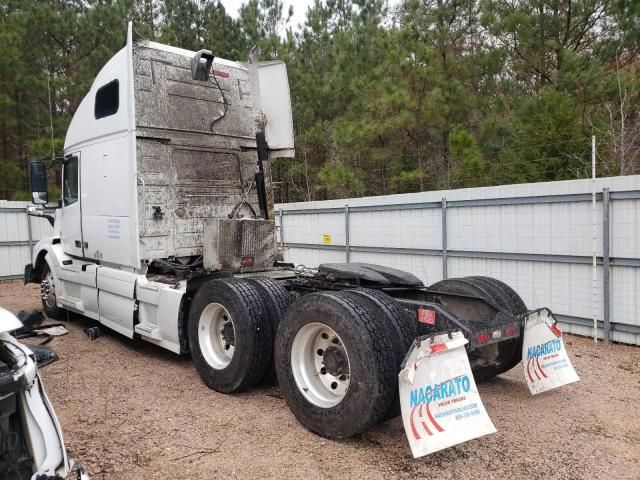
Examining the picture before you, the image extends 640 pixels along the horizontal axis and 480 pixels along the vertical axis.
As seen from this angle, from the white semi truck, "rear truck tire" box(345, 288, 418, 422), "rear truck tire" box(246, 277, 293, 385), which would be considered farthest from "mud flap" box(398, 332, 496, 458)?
"rear truck tire" box(246, 277, 293, 385)

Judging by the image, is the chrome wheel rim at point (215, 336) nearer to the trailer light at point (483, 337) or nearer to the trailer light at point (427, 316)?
the trailer light at point (427, 316)

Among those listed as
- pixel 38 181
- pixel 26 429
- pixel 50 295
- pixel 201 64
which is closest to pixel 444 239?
pixel 201 64

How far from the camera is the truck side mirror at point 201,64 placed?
21.1 ft

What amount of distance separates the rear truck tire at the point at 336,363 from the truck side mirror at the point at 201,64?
11.9ft

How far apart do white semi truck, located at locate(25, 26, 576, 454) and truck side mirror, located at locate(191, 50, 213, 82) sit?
0.6 inches

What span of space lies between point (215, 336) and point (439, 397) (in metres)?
2.64

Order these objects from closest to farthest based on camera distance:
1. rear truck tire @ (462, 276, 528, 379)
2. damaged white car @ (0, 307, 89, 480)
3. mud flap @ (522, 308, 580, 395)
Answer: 1. damaged white car @ (0, 307, 89, 480)
2. mud flap @ (522, 308, 580, 395)
3. rear truck tire @ (462, 276, 528, 379)

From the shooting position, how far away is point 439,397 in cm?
360

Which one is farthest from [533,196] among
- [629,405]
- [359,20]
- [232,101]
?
[359,20]

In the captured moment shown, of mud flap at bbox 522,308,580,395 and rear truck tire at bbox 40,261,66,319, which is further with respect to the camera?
rear truck tire at bbox 40,261,66,319

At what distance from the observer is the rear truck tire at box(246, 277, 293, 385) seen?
16.2 ft

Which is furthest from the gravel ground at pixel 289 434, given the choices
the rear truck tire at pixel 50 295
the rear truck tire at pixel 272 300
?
the rear truck tire at pixel 50 295

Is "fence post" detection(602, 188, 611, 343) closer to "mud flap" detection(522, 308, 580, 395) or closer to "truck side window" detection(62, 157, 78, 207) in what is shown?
"mud flap" detection(522, 308, 580, 395)

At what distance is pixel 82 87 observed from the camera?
17.1 metres
